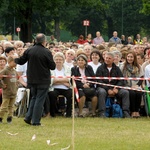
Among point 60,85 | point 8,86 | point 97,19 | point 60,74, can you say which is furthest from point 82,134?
point 97,19

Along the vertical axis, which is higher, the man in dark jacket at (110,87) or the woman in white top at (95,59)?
the woman in white top at (95,59)

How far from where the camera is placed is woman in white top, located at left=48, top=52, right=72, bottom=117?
17.2 m

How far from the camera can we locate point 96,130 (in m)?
14.3

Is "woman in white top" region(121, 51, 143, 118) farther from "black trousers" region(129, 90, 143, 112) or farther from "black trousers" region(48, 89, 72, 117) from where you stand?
"black trousers" region(48, 89, 72, 117)

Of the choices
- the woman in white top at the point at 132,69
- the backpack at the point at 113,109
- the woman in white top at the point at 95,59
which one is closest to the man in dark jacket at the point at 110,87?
the backpack at the point at 113,109

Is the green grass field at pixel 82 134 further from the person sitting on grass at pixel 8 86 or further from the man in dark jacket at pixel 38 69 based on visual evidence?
the man in dark jacket at pixel 38 69

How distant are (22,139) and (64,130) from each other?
5.48 ft

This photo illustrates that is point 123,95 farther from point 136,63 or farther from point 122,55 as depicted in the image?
point 122,55

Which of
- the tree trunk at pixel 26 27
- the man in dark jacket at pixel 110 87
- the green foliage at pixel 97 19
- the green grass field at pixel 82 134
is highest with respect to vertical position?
the green foliage at pixel 97 19

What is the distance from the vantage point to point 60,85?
57.6ft

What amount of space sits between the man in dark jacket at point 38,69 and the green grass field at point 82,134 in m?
0.43

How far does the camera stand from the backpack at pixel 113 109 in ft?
56.8

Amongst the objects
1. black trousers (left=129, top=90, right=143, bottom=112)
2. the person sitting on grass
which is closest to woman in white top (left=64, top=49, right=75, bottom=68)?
black trousers (left=129, top=90, right=143, bottom=112)

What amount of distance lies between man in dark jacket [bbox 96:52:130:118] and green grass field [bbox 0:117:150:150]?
628 millimetres
